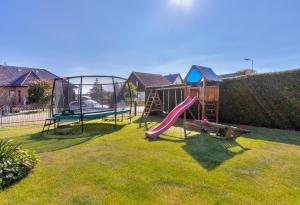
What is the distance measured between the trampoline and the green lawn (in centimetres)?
277

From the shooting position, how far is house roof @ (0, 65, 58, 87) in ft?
75.0

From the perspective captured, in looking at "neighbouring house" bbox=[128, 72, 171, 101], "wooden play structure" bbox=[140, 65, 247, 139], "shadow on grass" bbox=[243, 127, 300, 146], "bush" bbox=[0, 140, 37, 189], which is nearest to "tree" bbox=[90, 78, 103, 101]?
"wooden play structure" bbox=[140, 65, 247, 139]

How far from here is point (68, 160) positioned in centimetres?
427

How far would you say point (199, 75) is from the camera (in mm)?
9328

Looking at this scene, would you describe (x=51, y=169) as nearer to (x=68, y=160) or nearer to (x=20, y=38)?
(x=68, y=160)

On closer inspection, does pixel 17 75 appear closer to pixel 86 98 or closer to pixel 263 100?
pixel 86 98

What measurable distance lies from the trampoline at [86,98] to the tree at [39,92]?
43.3ft

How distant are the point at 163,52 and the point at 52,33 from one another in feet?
24.6

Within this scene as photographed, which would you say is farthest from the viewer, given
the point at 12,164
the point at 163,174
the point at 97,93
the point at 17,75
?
the point at 17,75

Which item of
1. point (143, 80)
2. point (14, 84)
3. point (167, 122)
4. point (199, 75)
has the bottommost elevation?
point (167, 122)

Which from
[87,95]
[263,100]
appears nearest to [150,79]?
[87,95]

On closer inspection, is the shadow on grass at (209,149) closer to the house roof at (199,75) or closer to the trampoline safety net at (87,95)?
the house roof at (199,75)

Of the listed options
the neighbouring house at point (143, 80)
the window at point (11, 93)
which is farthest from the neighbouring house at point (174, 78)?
the window at point (11, 93)

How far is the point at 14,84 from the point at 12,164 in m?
24.5
